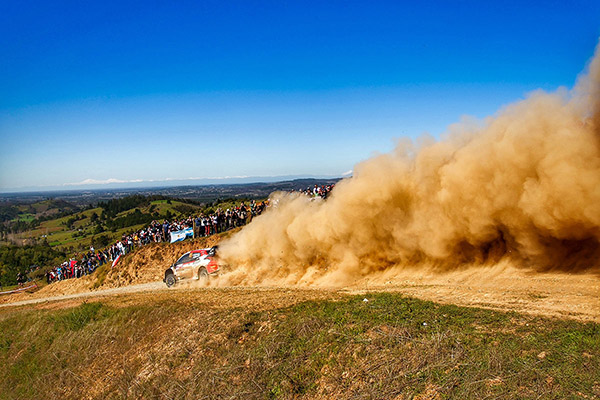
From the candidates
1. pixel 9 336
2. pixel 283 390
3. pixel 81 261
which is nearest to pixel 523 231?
pixel 283 390

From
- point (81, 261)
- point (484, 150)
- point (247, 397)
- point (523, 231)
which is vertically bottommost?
point (81, 261)

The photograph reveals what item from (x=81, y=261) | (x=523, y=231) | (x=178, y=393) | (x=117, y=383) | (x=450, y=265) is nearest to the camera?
(x=178, y=393)

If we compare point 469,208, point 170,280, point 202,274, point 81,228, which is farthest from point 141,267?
point 81,228

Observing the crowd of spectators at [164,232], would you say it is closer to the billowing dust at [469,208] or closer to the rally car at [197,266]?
the rally car at [197,266]

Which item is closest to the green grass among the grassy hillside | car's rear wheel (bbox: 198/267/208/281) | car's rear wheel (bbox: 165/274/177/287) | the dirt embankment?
car's rear wheel (bbox: 198/267/208/281)

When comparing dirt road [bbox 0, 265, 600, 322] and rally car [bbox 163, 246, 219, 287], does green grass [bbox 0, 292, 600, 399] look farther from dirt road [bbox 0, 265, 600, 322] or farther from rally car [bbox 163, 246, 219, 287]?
rally car [bbox 163, 246, 219, 287]

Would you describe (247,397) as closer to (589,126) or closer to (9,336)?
(589,126)

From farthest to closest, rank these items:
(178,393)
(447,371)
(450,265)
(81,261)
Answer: (81,261), (450,265), (178,393), (447,371)

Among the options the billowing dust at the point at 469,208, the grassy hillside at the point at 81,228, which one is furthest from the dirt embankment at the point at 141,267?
the grassy hillside at the point at 81,228
